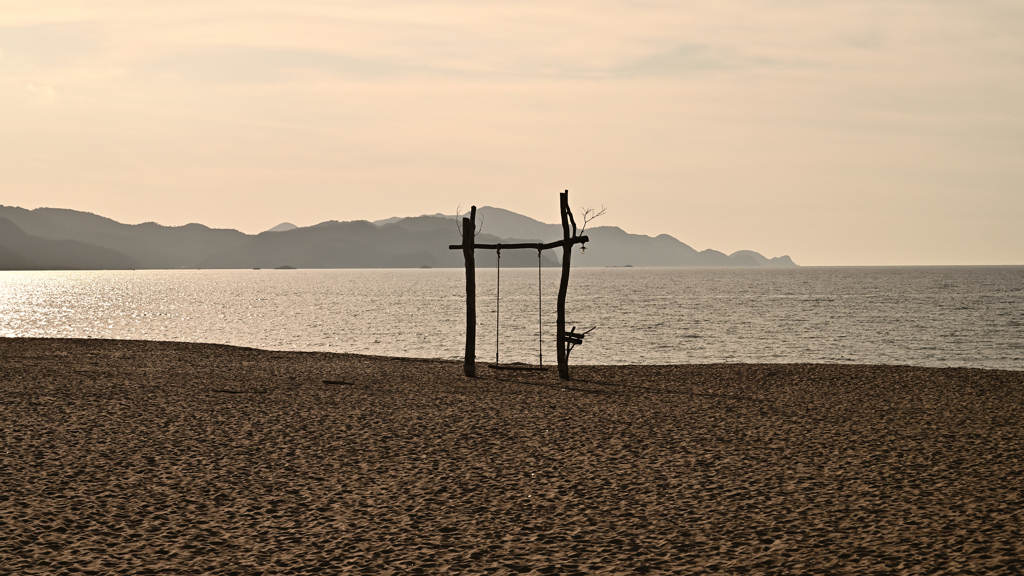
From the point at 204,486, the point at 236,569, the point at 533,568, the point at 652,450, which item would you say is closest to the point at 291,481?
the point at 204,486

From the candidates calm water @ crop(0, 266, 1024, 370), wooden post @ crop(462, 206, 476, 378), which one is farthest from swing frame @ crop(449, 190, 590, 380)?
calm water @ crop(0, 266, 1024, 370)

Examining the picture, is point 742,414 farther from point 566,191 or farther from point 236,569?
point 236,569

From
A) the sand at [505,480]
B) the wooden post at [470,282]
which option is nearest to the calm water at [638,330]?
the wooden post at [470,282]

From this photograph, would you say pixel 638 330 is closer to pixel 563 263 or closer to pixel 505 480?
pixel 563 263

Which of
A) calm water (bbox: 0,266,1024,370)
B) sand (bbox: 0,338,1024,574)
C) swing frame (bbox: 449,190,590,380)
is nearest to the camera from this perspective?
sand (bbox: 0,338,1024,574)

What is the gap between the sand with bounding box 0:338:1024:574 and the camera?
741 centimetres

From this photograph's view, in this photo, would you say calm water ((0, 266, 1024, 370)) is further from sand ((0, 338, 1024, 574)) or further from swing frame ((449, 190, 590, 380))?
sand ((0, 338, 1024, 574))

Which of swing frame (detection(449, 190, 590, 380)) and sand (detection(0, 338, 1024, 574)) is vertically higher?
swing frame (detection(449, 190, 590, 380))

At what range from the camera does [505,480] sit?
33.9ft

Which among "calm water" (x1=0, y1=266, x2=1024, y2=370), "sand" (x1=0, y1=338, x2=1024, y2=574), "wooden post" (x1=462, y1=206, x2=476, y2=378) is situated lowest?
"calm water" (x1=0, y1=266, x2=1024, y2=370)

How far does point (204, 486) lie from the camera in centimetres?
990

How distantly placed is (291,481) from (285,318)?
6180 cm

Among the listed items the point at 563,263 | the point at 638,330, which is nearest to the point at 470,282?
the point at 563,263

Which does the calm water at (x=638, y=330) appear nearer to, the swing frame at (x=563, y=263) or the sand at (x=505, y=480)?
the swing frame at (x=563, y=263)
